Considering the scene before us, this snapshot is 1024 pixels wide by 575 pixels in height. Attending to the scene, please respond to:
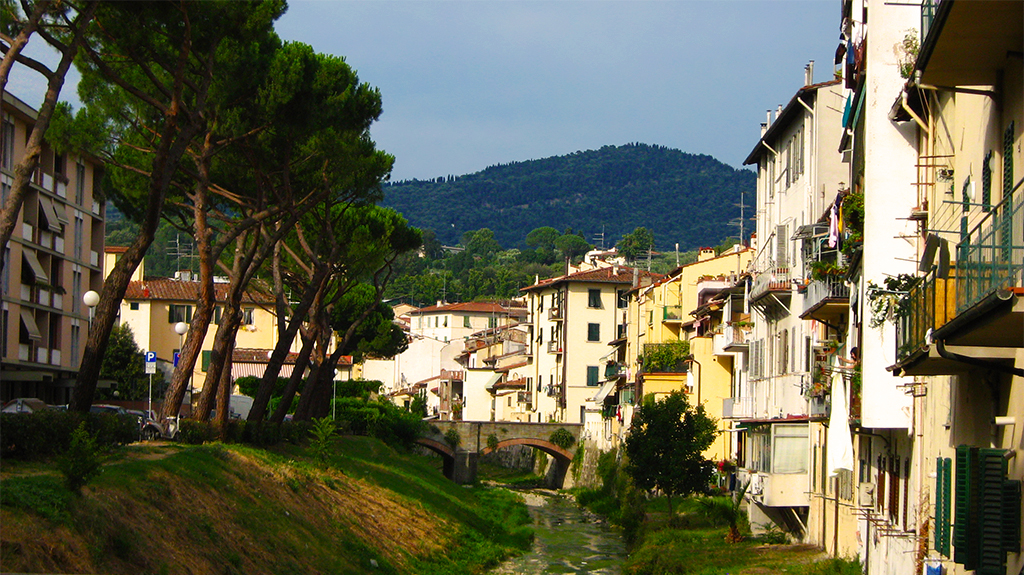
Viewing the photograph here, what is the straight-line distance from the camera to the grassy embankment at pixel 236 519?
1606cm

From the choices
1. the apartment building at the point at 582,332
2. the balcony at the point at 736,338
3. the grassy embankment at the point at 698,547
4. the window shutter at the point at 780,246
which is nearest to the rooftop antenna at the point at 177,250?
the apartment building at the point at 582,332

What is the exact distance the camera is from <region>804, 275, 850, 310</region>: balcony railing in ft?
90.6

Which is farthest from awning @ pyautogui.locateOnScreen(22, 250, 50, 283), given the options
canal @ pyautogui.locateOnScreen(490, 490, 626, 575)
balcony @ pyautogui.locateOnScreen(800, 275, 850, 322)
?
balcony @ pyautogui.locateOnScreen(800, 275, 850, 322)

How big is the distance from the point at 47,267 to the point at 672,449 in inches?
1191

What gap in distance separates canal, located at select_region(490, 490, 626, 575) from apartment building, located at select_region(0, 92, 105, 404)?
2204cm

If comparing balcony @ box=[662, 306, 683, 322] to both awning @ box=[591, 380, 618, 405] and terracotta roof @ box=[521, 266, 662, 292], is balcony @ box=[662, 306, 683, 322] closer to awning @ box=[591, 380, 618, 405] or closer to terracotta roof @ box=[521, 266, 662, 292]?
awning @ box=[591, 380, 618, 405]

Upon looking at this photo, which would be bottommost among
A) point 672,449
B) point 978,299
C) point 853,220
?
point 672,449

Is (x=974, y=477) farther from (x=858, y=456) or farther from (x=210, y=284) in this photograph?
(x=210, y=284)

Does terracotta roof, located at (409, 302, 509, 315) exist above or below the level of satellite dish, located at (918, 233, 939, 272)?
above

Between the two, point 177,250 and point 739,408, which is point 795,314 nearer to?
point 739,408

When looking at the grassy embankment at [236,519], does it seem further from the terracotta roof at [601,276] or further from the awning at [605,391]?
the terracotta roof at [601,276]

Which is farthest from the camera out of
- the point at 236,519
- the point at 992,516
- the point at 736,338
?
the point at 736,338

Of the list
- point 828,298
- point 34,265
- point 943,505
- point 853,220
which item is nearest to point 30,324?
point 34,265

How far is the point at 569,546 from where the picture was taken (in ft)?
158
